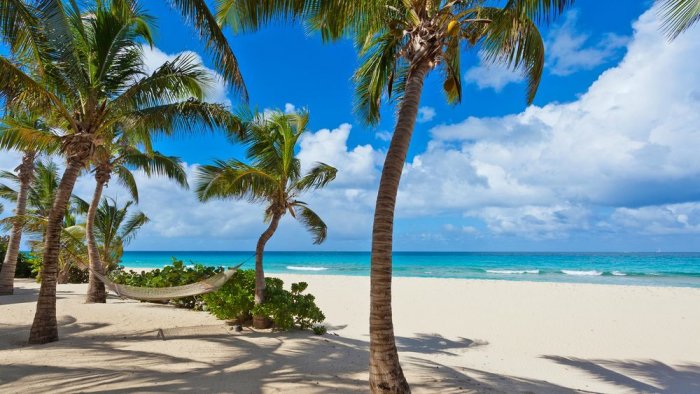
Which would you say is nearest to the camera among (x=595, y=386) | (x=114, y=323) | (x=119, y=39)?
(x=595, y=386)

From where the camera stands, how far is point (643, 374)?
572 cm

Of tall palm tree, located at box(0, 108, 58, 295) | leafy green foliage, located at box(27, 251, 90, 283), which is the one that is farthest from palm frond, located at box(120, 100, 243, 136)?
leafy green foliage, located at box(27, 251, 90, 283)

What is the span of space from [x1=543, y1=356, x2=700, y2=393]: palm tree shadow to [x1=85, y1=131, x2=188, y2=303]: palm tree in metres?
8.38

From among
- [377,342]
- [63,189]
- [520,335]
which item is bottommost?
[520,335]

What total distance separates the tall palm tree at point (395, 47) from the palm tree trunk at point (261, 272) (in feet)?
8.57

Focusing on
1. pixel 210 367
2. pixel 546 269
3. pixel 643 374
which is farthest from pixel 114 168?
pixel 546 269

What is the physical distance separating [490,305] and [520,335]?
3.60 m

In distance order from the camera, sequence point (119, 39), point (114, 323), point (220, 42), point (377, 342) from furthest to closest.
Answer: point (114, 323) → point (119, 39) → point (220, 42) → point (377, 342)

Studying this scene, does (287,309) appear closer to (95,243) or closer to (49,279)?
(49,279)

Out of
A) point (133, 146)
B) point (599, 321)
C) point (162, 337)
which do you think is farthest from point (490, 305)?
point (133, 146)

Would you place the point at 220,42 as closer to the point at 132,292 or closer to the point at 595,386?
the point at 132,292

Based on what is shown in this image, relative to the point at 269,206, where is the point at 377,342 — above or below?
below

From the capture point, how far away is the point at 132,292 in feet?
20.5

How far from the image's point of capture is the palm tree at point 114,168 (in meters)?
8.48
